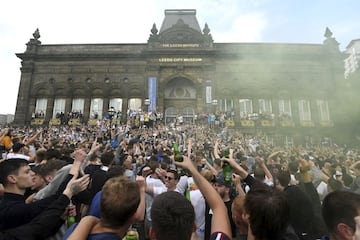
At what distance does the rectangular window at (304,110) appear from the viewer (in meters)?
26.6

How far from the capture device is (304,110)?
1050 inches

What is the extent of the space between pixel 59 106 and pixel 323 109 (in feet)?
101

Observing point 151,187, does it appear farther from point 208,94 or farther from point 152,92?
point 152,92

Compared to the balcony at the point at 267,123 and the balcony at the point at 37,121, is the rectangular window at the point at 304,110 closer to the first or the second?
the balcony at the point at 267,123

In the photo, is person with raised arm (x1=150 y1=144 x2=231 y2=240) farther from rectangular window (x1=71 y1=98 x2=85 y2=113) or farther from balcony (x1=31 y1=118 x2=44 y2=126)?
balcony (x1=31 y1=118 x2=44 y2=126)

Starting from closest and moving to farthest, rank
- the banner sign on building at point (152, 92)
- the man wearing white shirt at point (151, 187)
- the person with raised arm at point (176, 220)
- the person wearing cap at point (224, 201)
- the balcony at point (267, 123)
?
the person with raised arm at point (176, 220)
the person wearing cap at point (224, 201)
the man wearing white shirt at point (151, 187)
the balcony at point (267, 123)
the banner sign on building at point (152, 92)

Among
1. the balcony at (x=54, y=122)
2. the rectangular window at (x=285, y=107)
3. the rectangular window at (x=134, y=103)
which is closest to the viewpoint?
the balcony at (x=54, y=122)

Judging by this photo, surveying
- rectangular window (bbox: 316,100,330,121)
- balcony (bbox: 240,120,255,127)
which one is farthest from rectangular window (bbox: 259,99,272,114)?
rectangular window (bbox: 316,100,330,121)

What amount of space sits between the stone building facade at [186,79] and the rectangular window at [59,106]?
0.10 ft

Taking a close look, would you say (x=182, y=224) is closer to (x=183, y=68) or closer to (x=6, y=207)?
(x=6, y=207)

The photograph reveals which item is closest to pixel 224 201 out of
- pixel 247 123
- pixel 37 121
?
pixel 247 123

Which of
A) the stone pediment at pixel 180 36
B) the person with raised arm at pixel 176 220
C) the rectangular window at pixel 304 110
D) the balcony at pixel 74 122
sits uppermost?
the stone pediment at pixel 180 36

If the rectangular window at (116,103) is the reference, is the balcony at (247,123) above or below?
below

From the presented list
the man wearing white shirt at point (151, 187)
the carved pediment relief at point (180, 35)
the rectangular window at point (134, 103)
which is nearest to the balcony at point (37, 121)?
the rectangular window at point (134, 103)
